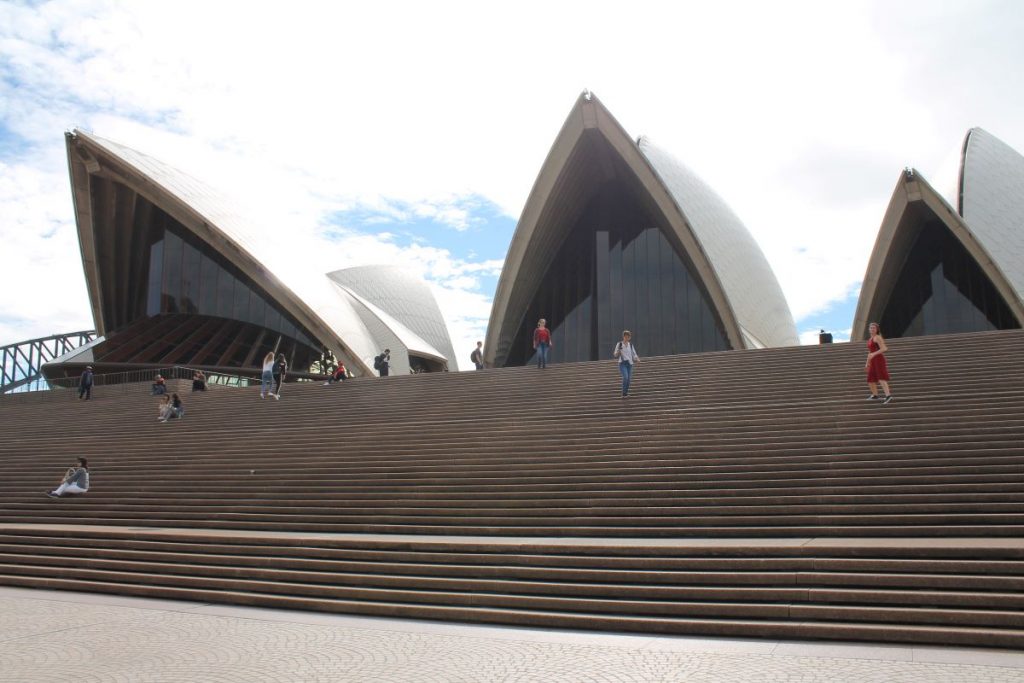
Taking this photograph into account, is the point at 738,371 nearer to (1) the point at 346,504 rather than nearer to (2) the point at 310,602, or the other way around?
(1) the point at 346,504

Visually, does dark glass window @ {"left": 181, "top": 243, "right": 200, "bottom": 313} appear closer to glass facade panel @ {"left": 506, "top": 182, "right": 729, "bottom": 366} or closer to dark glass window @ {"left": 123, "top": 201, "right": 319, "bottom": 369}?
dark glass window @ {"left": 123, "top": 201, "right": 319, "bottom": 369}

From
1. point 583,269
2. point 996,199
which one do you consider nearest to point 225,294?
point 583,269

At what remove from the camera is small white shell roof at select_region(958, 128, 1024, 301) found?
77.6 ft

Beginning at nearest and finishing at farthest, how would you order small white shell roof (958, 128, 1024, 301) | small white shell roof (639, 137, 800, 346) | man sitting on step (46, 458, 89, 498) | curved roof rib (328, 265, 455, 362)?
man sitting on step (46, 458, 89, 498) → small white shell roof (958, 128, 1024, 301) → small white shell roof (639, 137, 800, 346) → curved roof rib (328, 265, 455, 362)

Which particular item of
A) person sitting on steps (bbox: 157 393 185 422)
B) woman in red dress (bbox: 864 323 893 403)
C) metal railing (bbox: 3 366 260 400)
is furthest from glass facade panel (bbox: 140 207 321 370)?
woman in red dress (bbox: 864 323 893 403)

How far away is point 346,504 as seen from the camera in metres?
10.4

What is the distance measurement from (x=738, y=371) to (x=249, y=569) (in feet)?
29.5

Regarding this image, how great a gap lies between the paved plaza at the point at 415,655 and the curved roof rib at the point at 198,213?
22.4 meters

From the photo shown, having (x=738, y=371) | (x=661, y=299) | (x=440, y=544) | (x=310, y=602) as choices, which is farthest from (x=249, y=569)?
(x=661, y=299)

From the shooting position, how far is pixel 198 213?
93.8ft

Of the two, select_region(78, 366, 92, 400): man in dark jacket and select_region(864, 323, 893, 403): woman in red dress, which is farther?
select_region(78, 366, 92, 400): man in dark jacket

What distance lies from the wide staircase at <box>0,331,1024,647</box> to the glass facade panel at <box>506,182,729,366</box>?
12.1 metres

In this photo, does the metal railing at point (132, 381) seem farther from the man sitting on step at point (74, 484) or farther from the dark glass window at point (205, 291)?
the man sitting on step at point (74, 484)

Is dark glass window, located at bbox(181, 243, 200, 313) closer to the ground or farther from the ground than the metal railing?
farther from the ground
